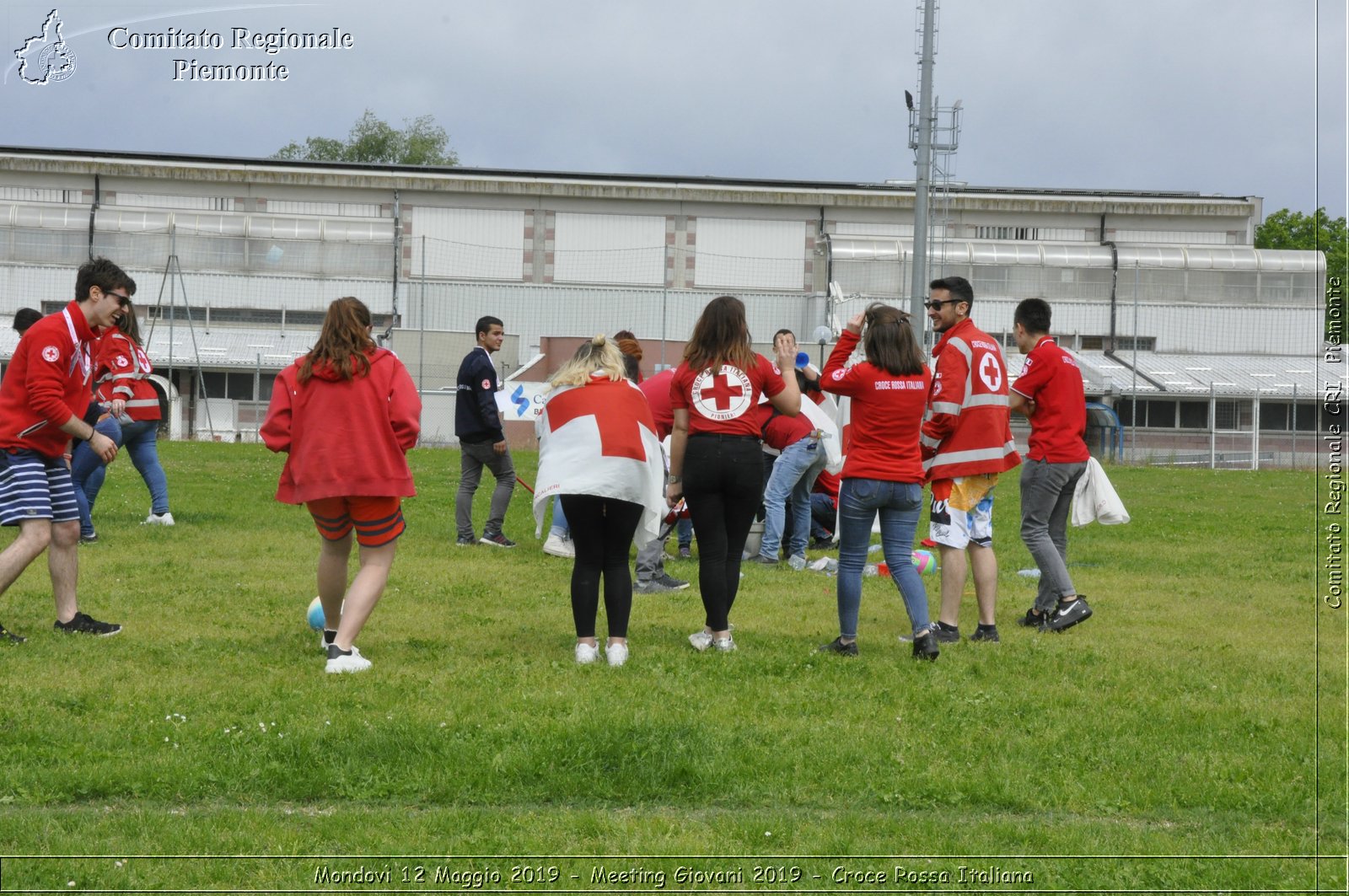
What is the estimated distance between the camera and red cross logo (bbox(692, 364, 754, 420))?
23.2 ft

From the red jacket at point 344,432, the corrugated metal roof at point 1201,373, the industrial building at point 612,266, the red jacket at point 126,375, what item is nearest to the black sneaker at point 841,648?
the red jacket at point 344,432

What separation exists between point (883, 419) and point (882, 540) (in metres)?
0.68

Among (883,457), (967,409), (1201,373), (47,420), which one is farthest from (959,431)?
(1201,373)

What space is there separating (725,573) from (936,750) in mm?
2100

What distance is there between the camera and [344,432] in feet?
21.0

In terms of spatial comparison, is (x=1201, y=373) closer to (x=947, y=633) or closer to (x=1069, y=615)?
(x=1069, y=615)

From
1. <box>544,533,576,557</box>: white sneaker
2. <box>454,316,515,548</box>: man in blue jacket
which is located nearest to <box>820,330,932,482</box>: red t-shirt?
<box>544,533,576,557</box>: white sneaker

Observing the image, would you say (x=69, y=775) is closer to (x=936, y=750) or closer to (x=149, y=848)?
(x=149, y=848)

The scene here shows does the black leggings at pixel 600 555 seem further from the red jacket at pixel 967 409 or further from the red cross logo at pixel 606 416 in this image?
the red jacket at pixel 967 409

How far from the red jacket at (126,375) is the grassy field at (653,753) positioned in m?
2.91

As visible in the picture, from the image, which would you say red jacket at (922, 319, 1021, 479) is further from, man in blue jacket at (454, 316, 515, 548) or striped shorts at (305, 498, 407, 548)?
man in blue jacket at (454, 316, 515, 548)

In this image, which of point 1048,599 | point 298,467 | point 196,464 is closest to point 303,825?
point 298,467

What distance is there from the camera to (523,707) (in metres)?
5.78

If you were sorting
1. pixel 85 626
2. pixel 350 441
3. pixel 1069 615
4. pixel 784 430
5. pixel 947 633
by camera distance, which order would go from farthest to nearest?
pixel 784 430
pixel 1069 615
pixel 947 633
pixel 85 626
pixel 350 441
